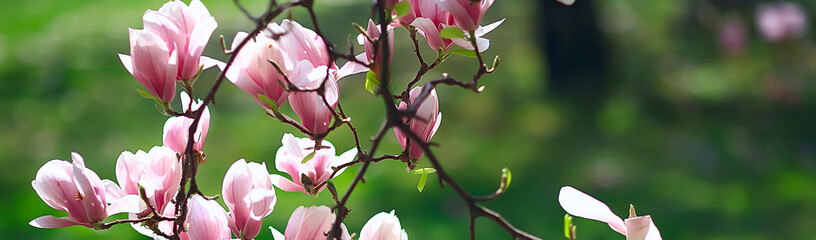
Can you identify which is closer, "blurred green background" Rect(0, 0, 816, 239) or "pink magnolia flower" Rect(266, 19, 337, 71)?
"pink magnolia flower" Rect(266, 19, 337, 71)

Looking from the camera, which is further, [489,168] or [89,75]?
[89,75]

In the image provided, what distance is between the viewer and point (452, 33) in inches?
21.7

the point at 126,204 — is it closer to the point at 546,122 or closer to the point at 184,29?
the point at 184,29

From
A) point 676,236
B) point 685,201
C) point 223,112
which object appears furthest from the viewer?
point 223,112

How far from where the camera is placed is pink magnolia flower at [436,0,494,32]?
0.53 meters

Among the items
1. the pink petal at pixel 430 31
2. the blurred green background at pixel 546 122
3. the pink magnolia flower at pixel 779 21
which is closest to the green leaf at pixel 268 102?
the pink petal at pixel 430 31

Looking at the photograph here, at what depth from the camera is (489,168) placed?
267 centimetres

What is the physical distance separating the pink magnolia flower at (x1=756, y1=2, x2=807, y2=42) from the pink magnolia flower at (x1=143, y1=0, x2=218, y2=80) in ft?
11.7

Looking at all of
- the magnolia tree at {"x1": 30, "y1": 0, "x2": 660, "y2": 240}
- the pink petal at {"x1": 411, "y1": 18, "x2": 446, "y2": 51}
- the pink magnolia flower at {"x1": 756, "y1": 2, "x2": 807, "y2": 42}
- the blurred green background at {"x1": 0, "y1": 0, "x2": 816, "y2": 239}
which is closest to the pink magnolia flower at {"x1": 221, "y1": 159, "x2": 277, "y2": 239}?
the magnolia tree at {"x1": 30, "y1": 0, "x2": 660, "y2": 240}

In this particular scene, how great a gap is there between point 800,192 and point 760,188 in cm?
11

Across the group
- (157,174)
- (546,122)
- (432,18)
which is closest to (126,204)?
(157,174)

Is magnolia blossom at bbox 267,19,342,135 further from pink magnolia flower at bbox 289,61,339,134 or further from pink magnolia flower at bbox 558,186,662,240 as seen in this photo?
pink magnolia flower at bbox 558,186,662,240

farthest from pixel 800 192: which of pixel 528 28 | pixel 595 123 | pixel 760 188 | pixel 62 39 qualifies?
pixel 62 39

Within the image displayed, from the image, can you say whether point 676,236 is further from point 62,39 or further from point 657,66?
point 62,39
